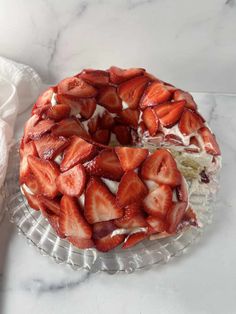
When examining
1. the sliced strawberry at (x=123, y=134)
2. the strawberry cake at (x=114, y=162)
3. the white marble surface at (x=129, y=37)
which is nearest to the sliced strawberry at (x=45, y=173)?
the strawberry cake at (x=114, y=162)

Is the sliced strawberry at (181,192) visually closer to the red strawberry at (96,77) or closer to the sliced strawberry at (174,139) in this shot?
the sliced strawberry at (174,139)

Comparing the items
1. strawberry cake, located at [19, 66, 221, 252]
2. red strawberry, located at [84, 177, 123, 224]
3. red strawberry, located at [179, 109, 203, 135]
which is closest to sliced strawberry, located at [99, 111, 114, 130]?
strawberry cake, located at [19, 66, 221, 252]

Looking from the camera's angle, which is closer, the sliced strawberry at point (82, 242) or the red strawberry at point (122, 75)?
the sliced strawberry at point (82, 242)

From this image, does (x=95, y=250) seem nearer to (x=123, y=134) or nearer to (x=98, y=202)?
(x=98, y=202)

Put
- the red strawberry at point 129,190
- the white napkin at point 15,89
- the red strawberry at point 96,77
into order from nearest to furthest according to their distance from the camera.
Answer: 1. the red strawberry at point 129,190
2. the red strawberry at point 96,77
3. the white napkin at point 15,89

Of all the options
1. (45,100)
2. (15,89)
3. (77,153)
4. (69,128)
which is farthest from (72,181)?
(15,89)

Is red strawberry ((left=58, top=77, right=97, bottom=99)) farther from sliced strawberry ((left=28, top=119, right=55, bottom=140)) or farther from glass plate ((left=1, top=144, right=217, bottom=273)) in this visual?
glass plate ((left=1, top=144, right=217, bottom=273))

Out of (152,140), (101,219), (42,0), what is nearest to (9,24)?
(42,0)

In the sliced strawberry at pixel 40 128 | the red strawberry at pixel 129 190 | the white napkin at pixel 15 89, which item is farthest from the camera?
the white napkin at pixel 15 89

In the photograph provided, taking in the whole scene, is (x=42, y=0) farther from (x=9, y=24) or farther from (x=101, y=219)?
(x=101, y=219)
